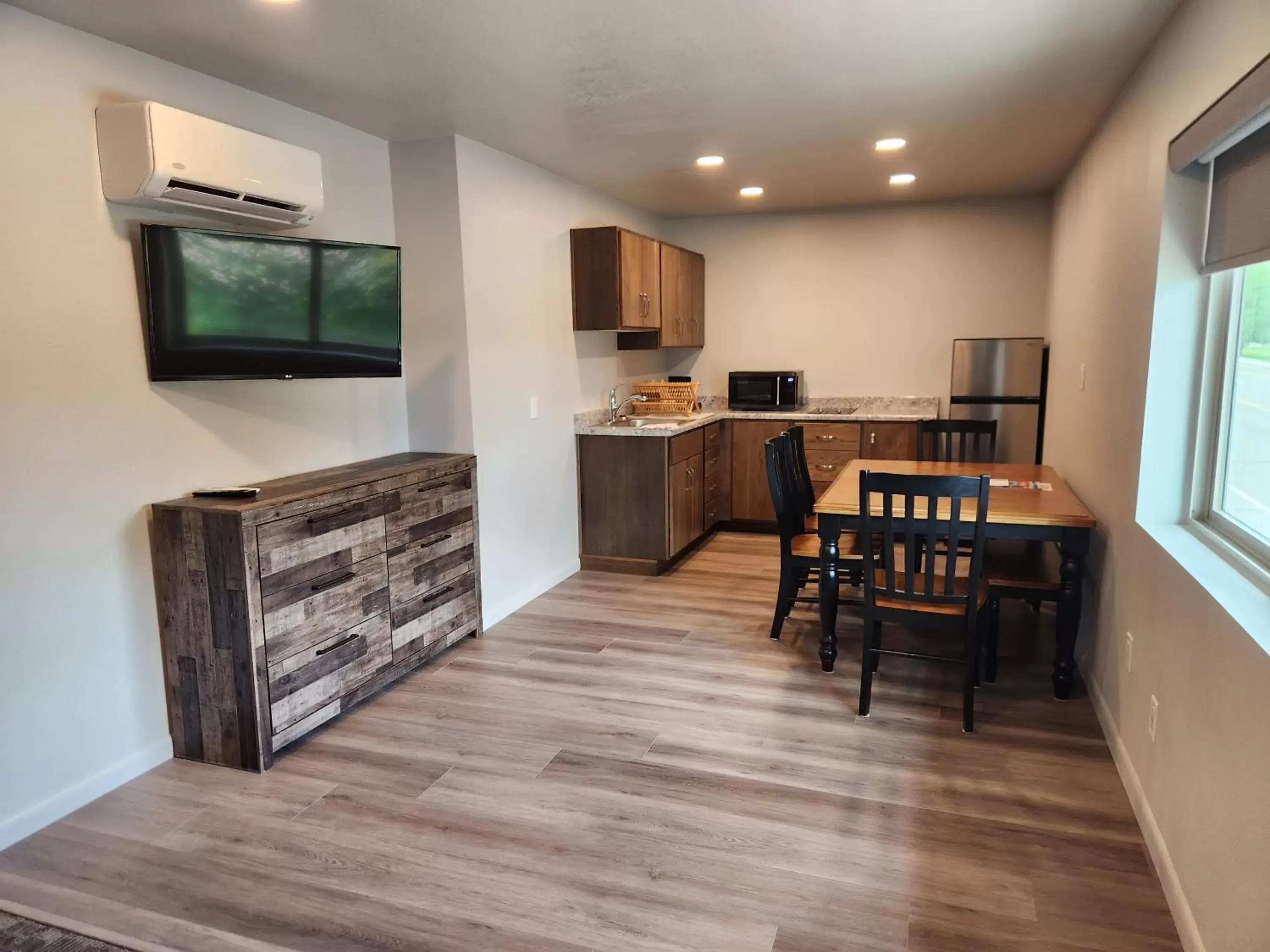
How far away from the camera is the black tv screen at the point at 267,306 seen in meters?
2.75

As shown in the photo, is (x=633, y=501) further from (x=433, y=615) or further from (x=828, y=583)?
(x=828, y=583)

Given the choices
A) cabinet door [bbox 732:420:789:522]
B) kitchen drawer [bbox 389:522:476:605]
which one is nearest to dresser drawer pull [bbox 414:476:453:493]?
kitchen drawer [bbox 389:522:476:605]

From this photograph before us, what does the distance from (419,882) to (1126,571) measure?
2.48 m

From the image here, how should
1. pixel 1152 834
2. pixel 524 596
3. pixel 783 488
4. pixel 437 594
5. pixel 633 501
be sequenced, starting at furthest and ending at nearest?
pixel 633 501
pixel 524 596
pixel 783 488
pixel 437 594
pixel 1152 834

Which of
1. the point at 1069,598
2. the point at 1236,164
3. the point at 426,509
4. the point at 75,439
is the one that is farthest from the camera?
the point at 426,509

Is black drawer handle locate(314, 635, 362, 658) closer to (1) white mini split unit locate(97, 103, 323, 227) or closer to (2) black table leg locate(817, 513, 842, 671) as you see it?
(1) white mini split unit locate(97, 103, 323, 227)

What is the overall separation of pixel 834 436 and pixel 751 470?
0.69 m

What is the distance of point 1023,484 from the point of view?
3.86 meters

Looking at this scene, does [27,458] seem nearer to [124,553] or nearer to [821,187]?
[124,553]

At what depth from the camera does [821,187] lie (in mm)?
5445

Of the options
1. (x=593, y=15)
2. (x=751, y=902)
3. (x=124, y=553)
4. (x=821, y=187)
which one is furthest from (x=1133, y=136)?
(x=124, y=553)

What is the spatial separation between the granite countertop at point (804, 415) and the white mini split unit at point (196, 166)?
252cm

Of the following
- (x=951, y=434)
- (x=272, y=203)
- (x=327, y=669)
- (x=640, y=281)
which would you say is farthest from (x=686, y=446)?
(x=272, y=203)

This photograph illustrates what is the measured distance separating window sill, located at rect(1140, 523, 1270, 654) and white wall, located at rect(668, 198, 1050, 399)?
398 cm
